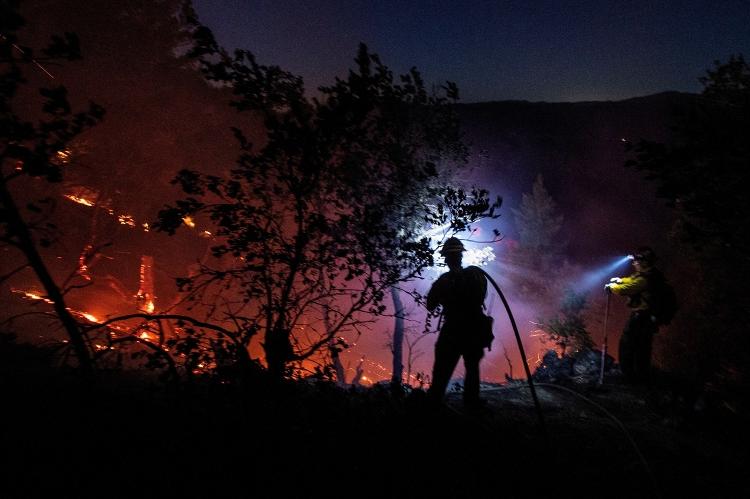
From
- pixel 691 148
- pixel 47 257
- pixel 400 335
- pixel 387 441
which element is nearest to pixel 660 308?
pixel 691 148

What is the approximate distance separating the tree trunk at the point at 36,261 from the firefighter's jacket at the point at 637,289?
10.8 metres

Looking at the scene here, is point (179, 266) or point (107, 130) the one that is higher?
point (107, 130)

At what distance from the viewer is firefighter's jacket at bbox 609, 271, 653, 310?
9031 mm

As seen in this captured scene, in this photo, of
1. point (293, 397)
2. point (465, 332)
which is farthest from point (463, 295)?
point (293, 397)

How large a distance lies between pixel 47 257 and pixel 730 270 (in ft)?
118

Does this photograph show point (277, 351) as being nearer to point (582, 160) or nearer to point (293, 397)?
point (293, 397)

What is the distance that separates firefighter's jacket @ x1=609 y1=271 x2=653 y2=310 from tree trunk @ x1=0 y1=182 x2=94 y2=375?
1075 centimetres

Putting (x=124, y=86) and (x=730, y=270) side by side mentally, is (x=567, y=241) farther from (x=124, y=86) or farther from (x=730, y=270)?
(x=124, y=86)

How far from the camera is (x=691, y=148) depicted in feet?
11.9

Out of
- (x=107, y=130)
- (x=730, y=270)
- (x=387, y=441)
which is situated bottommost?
(x=387, y=441)

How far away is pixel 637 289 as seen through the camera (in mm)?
9102

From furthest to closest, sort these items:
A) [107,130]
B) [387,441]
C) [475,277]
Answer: [107,130] < [475,277] < [387,441]

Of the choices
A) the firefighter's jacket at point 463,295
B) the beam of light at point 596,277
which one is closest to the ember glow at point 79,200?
the firefighter's jacket at point 463,295

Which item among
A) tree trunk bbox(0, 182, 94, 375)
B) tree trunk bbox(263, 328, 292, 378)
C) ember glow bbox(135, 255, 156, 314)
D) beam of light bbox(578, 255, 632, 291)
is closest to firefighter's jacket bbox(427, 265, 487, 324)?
tree trunk bbox(263, 328, 292, 378)
